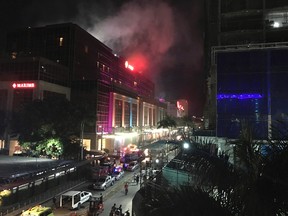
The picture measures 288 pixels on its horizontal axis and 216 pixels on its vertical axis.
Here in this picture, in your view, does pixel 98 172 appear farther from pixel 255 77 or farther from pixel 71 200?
pixel 255 77

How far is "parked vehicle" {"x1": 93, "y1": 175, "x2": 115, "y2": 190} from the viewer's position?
3150 centimetres

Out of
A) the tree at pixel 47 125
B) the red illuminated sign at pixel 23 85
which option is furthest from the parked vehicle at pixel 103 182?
the red illuminated sign at pixel 23 85

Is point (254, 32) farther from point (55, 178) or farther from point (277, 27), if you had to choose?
point (55, 178)

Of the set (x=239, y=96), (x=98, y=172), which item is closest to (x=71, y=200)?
(x=98, y=172)

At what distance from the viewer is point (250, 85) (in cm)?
2762

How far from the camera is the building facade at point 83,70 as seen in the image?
5991 centimetres

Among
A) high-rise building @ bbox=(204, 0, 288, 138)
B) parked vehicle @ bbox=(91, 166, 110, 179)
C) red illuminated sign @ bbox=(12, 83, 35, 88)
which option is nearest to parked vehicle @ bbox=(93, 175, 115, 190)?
parked vehicle @ bbox=(91, 166, 110, 179)

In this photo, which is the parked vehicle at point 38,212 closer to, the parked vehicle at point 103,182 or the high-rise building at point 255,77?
the parked vehicle at point 103,182

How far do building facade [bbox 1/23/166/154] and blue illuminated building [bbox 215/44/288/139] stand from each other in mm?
36040

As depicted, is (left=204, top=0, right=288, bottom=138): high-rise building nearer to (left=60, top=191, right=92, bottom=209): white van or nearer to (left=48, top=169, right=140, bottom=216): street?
(left=48, top=169, right=140, bottom=216): street

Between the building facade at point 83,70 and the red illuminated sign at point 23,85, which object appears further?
the building facade at point 83,70

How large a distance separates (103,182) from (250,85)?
19.2 meters

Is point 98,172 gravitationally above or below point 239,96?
below

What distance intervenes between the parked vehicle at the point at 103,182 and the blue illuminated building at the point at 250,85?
1411 centimetres
